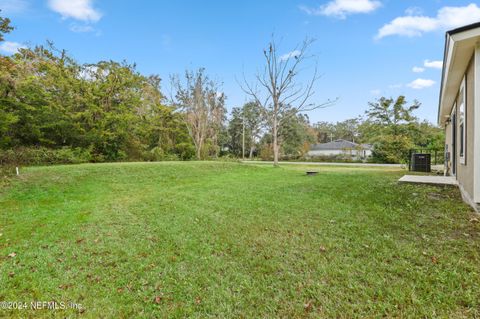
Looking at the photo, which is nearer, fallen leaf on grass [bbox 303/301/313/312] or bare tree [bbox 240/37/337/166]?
fallen leaf on grass [bbox 303/301/313/312]

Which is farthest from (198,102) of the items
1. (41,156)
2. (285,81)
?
(41,156)

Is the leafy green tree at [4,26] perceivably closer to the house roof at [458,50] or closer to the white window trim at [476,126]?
the house roof at [458,50]

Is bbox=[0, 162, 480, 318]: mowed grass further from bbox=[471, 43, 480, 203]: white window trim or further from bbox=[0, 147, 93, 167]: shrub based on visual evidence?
bbox=[0, 147, 93, 167]: shrub

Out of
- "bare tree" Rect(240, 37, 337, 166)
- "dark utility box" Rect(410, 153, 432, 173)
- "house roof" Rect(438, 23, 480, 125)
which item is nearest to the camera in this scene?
"house roof" Rect(438, 23, 480, 125)

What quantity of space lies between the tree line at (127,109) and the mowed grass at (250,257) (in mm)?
8818

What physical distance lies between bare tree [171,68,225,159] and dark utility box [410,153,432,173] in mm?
14021

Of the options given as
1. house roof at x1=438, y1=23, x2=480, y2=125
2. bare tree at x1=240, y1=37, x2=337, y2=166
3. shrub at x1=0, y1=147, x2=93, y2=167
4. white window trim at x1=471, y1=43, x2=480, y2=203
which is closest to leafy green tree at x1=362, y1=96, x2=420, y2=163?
bare tree at x1=240, y1=37, x2=337, y2=166

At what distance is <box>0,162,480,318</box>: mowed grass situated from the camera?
2064 millimetres

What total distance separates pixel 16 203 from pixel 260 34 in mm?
15023

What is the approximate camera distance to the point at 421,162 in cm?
1069

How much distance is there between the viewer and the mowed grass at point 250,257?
2.06 m

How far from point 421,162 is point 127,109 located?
16984 millimetres

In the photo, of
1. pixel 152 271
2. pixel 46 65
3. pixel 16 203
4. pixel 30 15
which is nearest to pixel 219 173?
pixel 16 203

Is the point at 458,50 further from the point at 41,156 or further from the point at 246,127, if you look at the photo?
the point at 246,127
